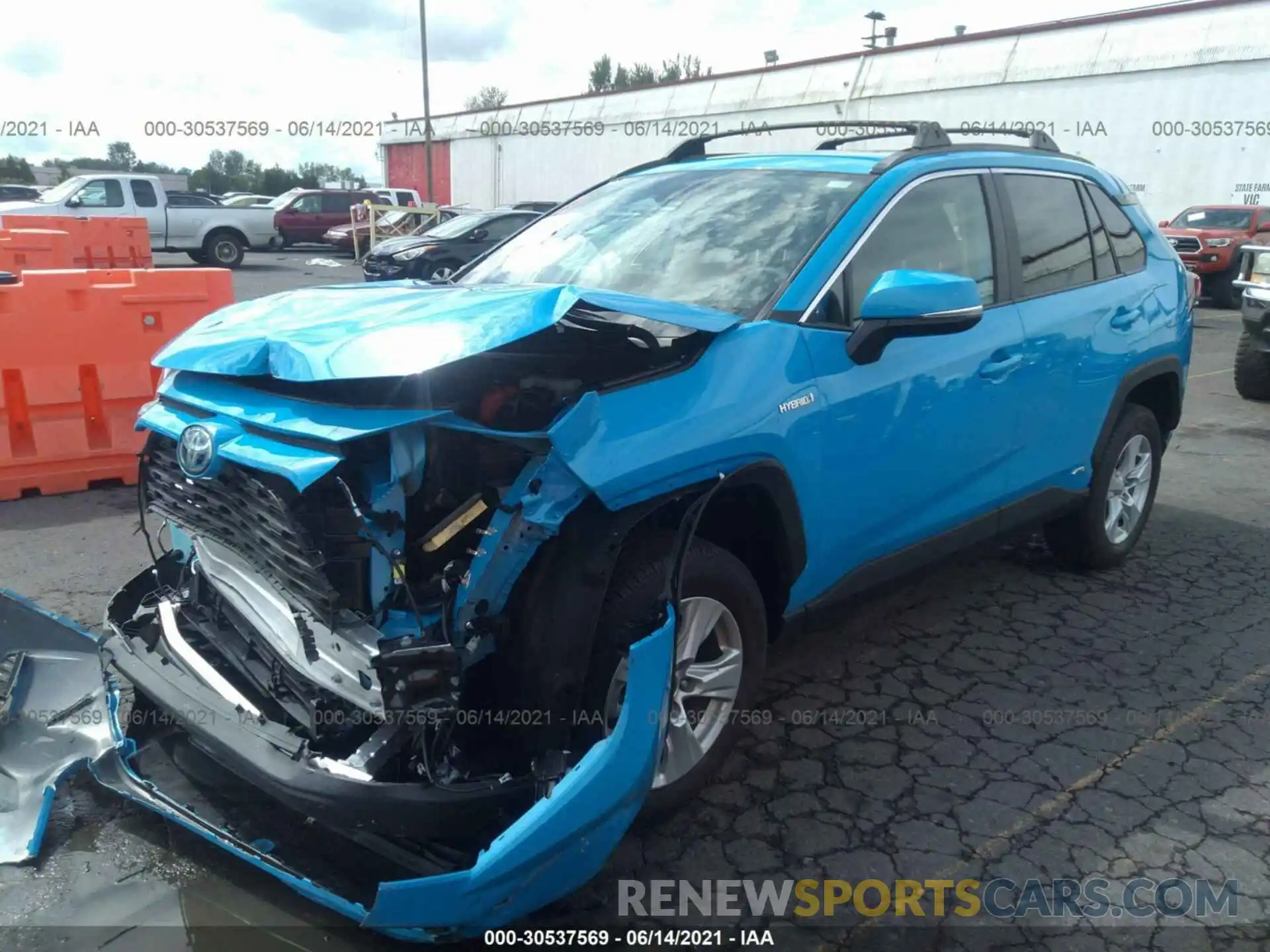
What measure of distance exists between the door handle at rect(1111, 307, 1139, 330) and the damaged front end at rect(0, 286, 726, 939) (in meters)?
2.44

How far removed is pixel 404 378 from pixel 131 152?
58198 mm

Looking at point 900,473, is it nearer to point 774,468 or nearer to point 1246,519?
point 774,468

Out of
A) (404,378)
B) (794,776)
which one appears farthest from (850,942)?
(404,378)

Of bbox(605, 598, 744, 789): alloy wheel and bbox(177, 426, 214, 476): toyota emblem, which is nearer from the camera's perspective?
bbox(177, 426, 214, 476): toyota emblem

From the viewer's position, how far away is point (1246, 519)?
591cm

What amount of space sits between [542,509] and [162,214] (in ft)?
69.9

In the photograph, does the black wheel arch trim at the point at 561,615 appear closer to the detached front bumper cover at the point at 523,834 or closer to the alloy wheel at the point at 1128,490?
the detached front bumper cover at the point at 523,834

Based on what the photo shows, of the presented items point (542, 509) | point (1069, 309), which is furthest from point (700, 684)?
point (1069, 309)

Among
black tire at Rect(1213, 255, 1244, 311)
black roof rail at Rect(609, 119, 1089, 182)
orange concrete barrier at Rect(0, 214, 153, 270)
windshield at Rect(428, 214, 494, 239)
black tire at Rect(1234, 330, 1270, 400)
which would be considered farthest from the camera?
black tire at Rect(1213, 255, 1244, 311)

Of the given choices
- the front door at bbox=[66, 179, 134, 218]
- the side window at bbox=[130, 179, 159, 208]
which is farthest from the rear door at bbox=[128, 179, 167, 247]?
the front door at bbox=[66, 179, 134, 218]

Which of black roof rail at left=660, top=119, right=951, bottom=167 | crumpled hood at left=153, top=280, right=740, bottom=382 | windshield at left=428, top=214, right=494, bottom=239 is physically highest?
black roof rail at left=660, top=119, right=951, bottom=167

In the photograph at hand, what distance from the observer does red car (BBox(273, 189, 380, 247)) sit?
2759cm

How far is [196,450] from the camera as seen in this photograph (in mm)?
2453

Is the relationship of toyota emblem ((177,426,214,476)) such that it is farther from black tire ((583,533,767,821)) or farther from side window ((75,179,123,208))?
side window ((75,179,123,208))
